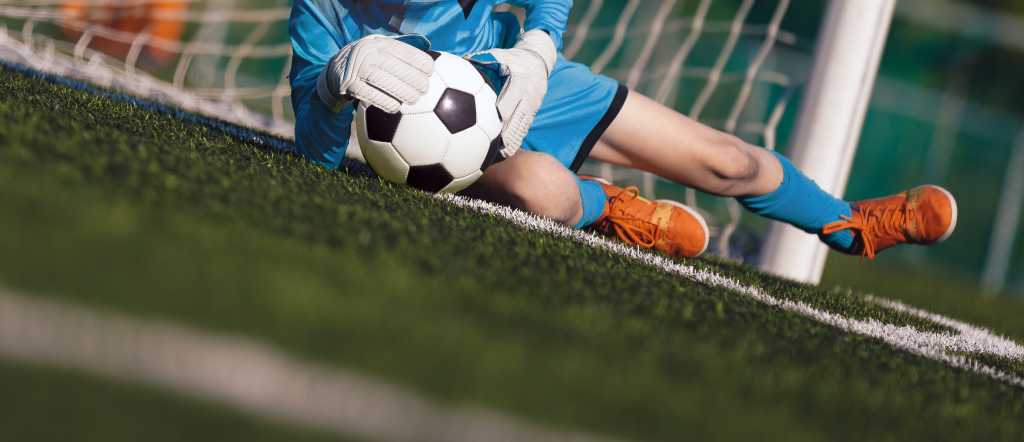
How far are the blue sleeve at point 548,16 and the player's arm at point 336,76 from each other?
1.17ft

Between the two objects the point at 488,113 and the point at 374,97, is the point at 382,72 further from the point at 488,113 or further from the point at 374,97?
the point at 488,113

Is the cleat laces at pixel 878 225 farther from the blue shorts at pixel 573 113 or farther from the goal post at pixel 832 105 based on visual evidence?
the blue shorts at pixel 573 113

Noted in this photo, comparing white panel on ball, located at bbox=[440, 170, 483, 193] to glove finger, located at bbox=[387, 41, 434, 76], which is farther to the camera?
white panel on ball, located at bbox=[440, 170, 483, 193]

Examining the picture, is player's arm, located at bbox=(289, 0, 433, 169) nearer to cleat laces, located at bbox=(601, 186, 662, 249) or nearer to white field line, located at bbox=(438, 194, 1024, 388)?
white field line, located at bbox=(438, 194, 1024, 388)

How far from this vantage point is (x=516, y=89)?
7.42 ft

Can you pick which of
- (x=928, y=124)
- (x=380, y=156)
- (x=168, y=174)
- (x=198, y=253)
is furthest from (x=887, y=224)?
(x=928, y=124)

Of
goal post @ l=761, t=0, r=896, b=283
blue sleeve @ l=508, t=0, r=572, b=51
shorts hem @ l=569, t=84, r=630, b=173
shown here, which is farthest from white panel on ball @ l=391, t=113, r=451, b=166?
goal post @ l=761, t=0, r=896, b=283

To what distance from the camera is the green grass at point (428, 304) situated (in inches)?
41.3

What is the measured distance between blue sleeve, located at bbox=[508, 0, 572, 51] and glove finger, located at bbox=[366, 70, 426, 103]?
1.75 feet

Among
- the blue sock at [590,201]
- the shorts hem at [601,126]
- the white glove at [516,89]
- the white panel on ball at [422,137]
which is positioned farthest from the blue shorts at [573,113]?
the white panel on ball at [422,137]

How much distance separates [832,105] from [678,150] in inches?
30.2

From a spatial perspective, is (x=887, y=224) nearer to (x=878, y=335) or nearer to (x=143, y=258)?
(x=878, y=335)

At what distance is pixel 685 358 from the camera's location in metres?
1.38

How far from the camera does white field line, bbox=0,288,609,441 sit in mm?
925
